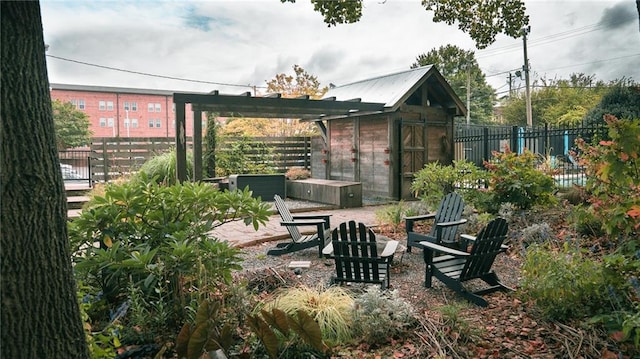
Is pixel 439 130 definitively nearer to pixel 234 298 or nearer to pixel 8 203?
pixel 234 298

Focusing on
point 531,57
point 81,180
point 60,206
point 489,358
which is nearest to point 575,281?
point 489,358

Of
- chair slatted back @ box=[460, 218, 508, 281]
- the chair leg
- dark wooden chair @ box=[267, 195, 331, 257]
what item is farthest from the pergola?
chair slatted back @ box=[460, 218, 508, 281]

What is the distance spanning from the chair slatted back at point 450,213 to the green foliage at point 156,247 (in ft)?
10.2

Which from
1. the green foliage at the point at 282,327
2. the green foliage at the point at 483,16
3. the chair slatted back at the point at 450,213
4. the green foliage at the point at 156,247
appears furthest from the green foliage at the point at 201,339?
the green foliage at the point at 483,16

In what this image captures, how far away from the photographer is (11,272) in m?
1.93

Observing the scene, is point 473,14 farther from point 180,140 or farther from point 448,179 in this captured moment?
point 180,140

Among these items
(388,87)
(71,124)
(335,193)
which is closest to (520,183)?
(335,193)

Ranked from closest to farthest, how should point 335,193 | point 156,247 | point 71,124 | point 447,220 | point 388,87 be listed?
point 156,247, point 447,220, point 335,193, point 388,87, point 71,124

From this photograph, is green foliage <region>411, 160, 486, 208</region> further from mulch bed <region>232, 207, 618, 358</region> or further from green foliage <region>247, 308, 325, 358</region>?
green foliage <region>247, 308, 325, 358</region>

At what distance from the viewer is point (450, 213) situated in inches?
238

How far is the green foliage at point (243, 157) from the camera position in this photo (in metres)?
13.1

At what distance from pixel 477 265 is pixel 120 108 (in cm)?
4726

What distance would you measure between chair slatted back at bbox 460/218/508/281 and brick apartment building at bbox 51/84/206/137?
4122 centimetres

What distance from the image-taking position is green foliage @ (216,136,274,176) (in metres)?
13.1
